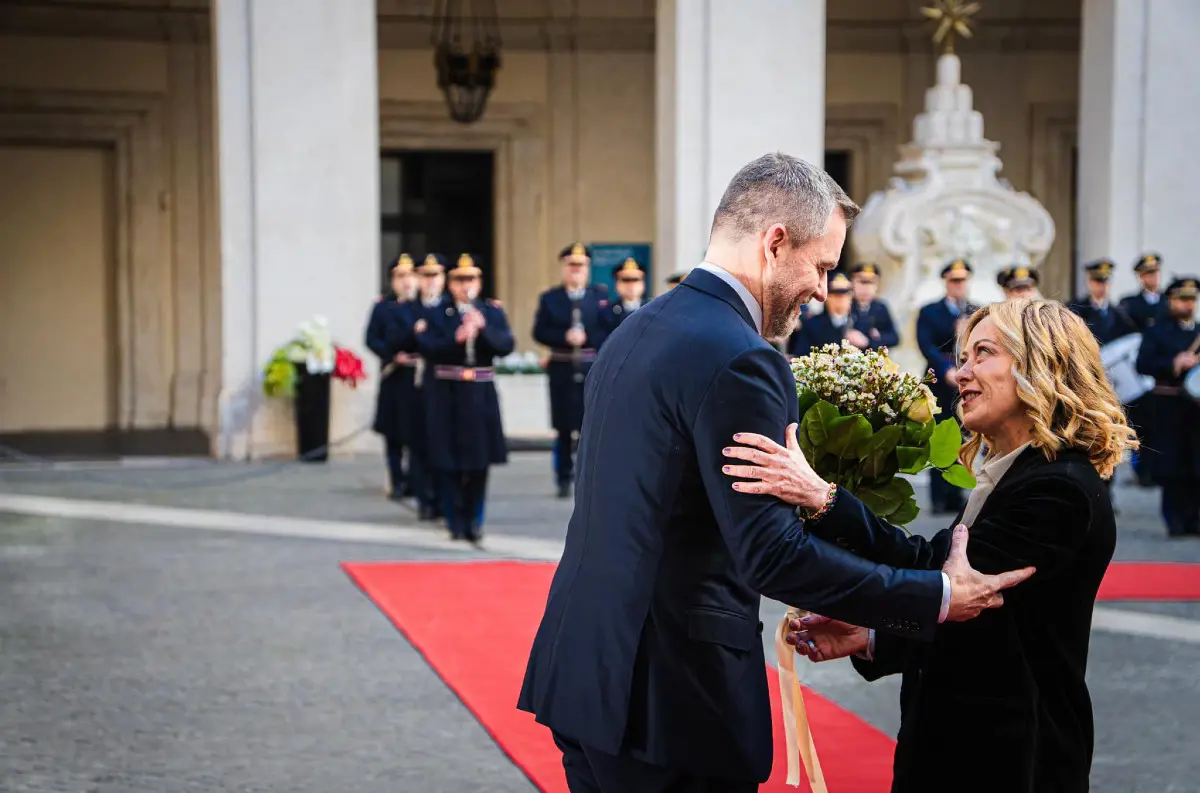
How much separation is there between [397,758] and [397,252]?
16.5 meters

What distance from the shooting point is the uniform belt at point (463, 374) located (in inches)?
416

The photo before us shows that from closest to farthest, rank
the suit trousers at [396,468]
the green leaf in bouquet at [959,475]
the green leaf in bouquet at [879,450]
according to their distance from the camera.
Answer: the green leaf in bouquet at [879,450] < the green leaf in bouquet at [959,475] < the suit trousers at [396,468]

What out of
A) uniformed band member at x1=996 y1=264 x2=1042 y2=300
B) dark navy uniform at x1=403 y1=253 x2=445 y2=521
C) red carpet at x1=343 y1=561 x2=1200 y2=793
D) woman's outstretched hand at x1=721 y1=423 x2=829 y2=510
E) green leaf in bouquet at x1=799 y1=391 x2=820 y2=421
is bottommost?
red carpet at x1=343 y1=561 x2=1200 y2=793

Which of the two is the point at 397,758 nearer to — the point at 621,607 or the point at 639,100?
the point at 621,607

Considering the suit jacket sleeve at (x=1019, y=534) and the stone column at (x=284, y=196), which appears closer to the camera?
the suit jacket sleeve at (x=1019, y=534)

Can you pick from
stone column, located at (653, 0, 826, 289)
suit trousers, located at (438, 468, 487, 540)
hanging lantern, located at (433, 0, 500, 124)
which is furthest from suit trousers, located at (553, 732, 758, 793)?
hanging lantern, located at (433, 0, 500, 124)

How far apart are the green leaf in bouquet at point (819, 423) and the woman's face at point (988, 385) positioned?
0.29 m

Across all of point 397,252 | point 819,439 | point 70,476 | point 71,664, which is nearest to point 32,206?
point 397,252

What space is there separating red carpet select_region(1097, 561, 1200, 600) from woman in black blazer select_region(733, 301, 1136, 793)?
5.60m

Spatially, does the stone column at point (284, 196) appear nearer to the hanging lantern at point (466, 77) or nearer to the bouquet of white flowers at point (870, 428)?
the hanging lantern at point (466, 77)

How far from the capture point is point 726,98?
1620cm

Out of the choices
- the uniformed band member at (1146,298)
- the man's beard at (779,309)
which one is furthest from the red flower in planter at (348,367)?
the man's beard at (779,309)

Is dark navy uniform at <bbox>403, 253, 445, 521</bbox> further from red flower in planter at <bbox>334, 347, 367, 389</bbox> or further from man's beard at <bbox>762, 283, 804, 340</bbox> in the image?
man's beard at <bbox>762, 283, 804, 340</bbox>

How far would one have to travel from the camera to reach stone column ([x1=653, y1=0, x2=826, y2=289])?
16094mm
